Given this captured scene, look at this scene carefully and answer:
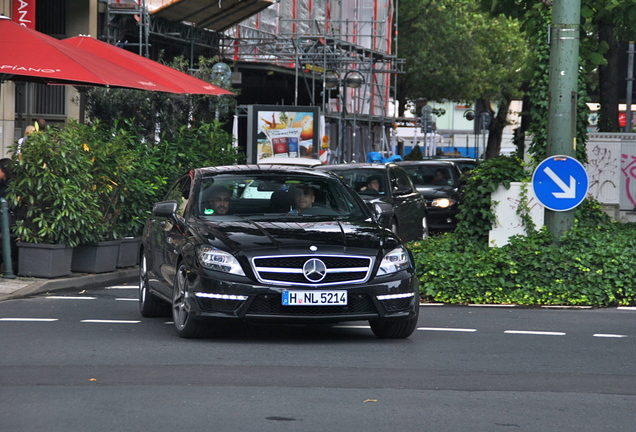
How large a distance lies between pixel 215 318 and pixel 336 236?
45.2 inches

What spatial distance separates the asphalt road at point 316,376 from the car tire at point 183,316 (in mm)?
141

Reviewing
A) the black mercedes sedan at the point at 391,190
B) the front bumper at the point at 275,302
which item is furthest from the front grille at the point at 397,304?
the black mercedes sedan at the point at 391,190

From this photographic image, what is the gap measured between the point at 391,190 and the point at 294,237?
Answer: 1013 centimetres

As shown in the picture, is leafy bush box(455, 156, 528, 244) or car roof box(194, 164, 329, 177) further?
leafy bush box(455, 156, 528, 244)

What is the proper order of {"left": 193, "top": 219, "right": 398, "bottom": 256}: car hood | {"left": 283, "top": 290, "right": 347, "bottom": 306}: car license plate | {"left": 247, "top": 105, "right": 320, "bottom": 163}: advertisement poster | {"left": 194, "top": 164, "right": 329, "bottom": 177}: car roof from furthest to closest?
{"left": 247, "top": 105, "right": 320, "bottom": 163}: advertisement poster < {"left": 194, "top": 164, "right": 329, "bottom": 177}: car roof < {"left": 193, "top": 219, "right": 398, "bottom": 256}: car hood < {"left": 283, "top": 290, "right": 347, "bottom": 306}: car license plate

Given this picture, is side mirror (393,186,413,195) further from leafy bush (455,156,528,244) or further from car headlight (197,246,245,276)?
car headlight (197,246,245,276)

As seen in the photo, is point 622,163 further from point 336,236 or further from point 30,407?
point 30,407

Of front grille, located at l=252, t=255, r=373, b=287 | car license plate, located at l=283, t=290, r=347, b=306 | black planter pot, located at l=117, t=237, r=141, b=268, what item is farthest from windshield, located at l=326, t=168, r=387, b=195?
car license plate, located at l=283, t=290, r=347, b=306

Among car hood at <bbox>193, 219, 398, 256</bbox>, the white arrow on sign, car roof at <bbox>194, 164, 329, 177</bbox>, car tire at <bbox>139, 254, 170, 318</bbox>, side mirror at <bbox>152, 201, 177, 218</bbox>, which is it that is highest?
car roof at <bbox>194, 164, 329, 177</bbox>

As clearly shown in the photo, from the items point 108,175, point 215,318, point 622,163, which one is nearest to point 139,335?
point 215,318

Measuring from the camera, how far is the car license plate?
→ 360 inches

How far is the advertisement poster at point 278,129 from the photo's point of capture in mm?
26703

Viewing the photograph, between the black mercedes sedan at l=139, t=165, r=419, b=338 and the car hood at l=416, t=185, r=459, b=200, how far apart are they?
1341 cm

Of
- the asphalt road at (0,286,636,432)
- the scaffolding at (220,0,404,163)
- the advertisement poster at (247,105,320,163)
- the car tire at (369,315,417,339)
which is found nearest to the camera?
the asphalt road at (0,286,636,432)
